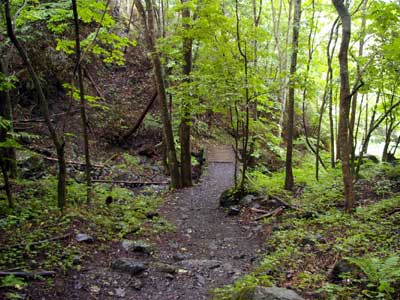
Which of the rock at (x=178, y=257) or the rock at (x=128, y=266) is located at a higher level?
the rock at (x=128, y=266)

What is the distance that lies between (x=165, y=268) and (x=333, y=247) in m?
2.70

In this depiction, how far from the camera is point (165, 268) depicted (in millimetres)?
5008

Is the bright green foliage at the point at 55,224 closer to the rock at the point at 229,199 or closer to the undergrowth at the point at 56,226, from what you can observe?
the undergrowth at the point at 56,226

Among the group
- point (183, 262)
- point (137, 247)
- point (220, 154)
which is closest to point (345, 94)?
point (183, 262)

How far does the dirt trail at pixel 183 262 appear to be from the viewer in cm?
429

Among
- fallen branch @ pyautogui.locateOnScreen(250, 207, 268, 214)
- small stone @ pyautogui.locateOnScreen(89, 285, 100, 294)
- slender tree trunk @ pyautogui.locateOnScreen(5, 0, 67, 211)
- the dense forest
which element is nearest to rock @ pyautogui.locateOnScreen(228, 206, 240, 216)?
the dense forest

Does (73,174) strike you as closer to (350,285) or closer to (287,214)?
(287,214)

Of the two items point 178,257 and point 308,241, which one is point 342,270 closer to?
point 308,241

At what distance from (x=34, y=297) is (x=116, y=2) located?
1888cm

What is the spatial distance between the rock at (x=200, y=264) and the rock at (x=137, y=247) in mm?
720

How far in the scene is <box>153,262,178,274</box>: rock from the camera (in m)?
4.96

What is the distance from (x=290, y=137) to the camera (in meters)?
9.90

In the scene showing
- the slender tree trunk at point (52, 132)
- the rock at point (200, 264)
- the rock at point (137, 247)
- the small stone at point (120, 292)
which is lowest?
the rock at point (200, 264)

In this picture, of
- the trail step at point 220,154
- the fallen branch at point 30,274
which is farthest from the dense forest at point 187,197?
the trail step at point 220,154
